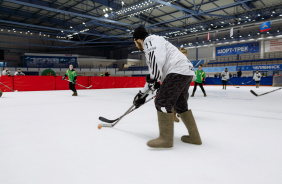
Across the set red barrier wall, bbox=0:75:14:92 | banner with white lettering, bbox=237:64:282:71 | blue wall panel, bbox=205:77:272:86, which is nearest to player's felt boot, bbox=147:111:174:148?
red barrier wall, bbox=0:75:14:92

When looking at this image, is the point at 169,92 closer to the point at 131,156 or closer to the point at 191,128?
the point at 191,128

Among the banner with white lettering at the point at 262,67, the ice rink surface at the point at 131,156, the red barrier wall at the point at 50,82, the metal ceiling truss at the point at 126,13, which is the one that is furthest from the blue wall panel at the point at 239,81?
the ice rink surface at the point at 131,156

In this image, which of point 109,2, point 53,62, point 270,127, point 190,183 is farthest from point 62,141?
point 53,62

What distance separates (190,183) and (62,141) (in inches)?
70.6

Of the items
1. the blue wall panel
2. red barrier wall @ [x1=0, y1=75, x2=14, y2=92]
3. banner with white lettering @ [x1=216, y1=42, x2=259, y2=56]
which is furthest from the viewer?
banner with white lettering @ [x1=216, y1=42, x2=259, y2=56]

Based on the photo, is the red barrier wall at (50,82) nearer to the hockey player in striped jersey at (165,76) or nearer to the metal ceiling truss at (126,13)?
the metal ceiling truss at (126,13)

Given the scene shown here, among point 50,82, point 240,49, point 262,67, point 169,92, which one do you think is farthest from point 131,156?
point 240,49

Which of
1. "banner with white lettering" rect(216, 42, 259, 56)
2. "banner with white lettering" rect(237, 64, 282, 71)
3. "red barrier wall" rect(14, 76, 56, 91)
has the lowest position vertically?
"red barrier wall" rect(14, 76, 56, 91)

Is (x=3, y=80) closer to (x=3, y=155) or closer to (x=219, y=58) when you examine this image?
(x=3, y=155)

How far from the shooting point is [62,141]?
2.57 meters

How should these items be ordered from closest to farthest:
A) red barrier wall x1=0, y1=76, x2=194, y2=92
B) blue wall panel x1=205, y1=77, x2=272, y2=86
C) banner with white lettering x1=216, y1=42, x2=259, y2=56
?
red barrier wall x1=0, y1=76, x2=194, y2=92, blue wall panel x1=205, y1=77, x2=272, y2=86, banner with white lettering x1=216, y1=42, x2=259, y2=56

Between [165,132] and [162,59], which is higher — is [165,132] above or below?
below

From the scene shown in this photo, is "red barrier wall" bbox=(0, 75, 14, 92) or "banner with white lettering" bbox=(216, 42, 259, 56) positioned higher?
"banner with white lettering" bbox=(216, 42, 259, 56)

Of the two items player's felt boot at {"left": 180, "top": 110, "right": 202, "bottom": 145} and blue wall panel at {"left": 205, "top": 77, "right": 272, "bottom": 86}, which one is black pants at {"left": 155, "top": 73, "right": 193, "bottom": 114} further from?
blue wall panel at {"left": 205, "top": 77, "right": 272, "bottom": 86}
